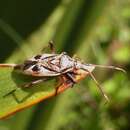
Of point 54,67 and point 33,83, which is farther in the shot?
point 54,67

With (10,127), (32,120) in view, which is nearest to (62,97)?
(32,120)

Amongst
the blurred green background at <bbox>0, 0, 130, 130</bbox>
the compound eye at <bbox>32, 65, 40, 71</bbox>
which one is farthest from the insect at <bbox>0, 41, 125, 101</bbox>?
the blurred green background at <bbox>0, 0, 130, 130</bbox>

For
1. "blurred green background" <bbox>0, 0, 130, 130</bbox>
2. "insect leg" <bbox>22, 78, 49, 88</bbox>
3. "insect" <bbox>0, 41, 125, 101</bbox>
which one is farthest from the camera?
"blurred green background" <bbox>0, 0, 130, 130</bbox>

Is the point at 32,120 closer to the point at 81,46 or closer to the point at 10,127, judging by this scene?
the point at 10,127

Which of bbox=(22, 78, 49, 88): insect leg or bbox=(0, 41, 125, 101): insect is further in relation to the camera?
bbox=(0, 41, 125, 101): insect

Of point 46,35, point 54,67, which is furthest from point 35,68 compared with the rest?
point 46,35

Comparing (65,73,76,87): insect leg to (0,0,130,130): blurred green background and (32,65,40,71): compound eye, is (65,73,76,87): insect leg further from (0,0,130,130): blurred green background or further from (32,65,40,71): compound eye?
(0,0,130,130): blurred green background

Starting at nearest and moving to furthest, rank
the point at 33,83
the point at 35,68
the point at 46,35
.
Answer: the point at 33,83 → the point at 35,68 → the point at 46,35

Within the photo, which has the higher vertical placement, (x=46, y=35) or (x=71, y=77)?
(x=71, y=77)

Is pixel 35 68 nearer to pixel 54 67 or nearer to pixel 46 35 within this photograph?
pixel 54 67

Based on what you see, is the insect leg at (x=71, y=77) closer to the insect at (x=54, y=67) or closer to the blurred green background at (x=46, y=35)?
the insect at (x=54, y=67)
